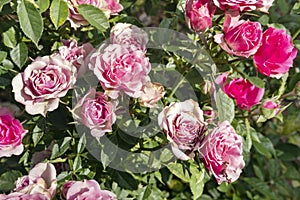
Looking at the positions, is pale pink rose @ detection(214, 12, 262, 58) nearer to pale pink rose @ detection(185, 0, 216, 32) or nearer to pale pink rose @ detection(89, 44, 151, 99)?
pale pink rose @ detection(185, 0, 216, 32)

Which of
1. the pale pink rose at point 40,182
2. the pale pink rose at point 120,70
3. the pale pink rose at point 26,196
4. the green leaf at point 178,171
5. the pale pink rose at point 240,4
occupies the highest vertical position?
the pale pink rose at point 240,4

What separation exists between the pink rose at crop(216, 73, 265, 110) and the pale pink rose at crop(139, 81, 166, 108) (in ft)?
0.52

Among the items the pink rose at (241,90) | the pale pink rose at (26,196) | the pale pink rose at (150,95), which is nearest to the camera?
the pale pink rose at (26,196)

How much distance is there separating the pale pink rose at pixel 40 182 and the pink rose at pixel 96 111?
0.46 ft

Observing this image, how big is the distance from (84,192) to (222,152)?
1.06ft

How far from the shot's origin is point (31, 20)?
1289 mm

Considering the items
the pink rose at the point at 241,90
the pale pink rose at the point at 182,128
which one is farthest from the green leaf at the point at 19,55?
the pink rose at the point at 241,90

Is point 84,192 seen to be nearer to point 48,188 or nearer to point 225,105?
point 48,188

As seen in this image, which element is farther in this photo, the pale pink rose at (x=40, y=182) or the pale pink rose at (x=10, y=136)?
the pale pink rose at (x=10, y=136)

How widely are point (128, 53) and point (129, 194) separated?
0.52 m

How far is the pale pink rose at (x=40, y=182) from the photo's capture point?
3.95ft

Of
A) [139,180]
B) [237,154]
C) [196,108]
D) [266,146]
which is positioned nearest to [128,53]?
[196,108]

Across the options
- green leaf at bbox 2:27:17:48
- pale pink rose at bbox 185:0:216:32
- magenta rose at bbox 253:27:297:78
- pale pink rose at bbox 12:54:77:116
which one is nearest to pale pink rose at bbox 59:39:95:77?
pale pink rose at bbox 12:54:77:116

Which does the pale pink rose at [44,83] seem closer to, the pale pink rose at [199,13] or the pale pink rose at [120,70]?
the pale pink rose at [120,70]
